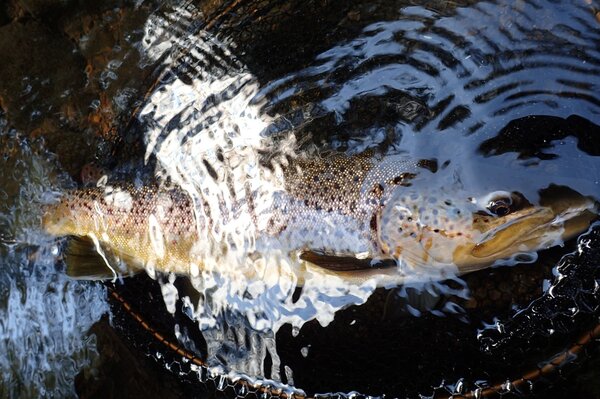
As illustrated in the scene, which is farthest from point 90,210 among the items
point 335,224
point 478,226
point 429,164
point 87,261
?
point 478,226

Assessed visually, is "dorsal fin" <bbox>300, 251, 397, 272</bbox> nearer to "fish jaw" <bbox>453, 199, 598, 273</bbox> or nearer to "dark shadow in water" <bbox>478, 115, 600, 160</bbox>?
"fish jaw" <bbox>453, 199, 598, 273</bbox>

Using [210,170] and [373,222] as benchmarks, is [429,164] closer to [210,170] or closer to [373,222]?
[373,222]

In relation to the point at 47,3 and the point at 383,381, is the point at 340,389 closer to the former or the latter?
the point at 383,381

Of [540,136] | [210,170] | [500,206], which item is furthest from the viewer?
[210,170]

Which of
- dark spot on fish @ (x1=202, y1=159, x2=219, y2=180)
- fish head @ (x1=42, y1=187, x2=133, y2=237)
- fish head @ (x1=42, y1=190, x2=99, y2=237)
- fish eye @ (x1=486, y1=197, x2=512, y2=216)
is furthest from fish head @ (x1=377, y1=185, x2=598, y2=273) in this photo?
fish head @ (x1=42, y1=190, x2=99, y2=237)

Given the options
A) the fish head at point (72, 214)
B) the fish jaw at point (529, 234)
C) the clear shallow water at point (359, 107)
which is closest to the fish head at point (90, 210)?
the fish head at point (72, 214)

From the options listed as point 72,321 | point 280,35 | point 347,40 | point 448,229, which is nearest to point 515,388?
point 448,229
